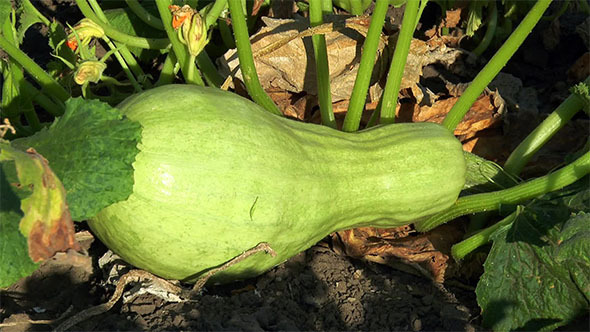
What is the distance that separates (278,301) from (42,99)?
1002 millimetres

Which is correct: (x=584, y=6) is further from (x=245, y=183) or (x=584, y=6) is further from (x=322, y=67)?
(x=245, y=183)

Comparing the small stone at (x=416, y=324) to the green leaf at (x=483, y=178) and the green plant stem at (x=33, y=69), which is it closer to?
the green leaf at (x=483, y=178)

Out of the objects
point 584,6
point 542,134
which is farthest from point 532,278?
point 584,6

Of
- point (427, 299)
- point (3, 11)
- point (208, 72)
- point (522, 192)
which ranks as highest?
point (3, 11)

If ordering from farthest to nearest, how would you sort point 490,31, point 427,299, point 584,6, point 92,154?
point 584,6, point 490,31, point 427,299, point 92,154

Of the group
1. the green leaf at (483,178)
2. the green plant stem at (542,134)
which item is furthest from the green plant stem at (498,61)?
the green plant stem at (542,134)

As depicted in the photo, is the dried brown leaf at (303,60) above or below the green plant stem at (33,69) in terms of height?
below

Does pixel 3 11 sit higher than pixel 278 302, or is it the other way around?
pixel 3 11

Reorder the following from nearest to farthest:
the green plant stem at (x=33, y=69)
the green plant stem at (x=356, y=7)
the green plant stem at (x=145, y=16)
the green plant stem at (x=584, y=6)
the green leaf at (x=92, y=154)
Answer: the green leaf at (x=92, y=154) < the green plant stem at (x=33, y=69) < the green plant stem at (x=145, y=16) < the green plant stem at (x=356, y=7) < the green plant stem at (x=584, y=6)

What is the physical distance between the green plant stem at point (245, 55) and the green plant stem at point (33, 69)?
548 mm

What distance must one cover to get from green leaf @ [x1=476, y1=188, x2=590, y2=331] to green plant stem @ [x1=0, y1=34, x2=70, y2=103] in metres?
1.37

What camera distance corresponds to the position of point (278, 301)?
6.17 ft

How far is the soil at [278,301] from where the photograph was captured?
1.75 meters

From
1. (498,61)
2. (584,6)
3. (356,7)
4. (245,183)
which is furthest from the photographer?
(584,6)
